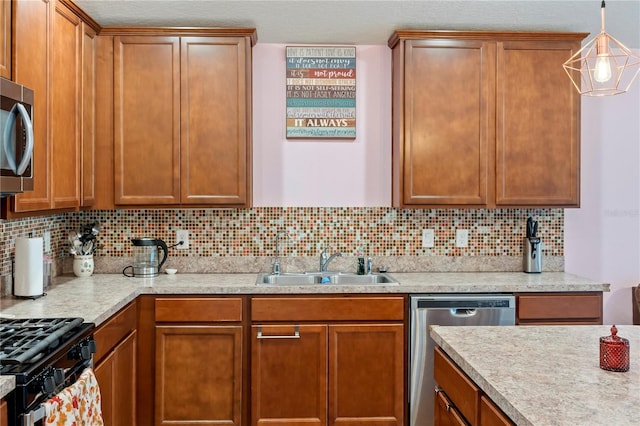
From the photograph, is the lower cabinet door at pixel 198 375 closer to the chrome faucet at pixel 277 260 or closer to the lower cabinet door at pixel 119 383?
the lower cabinet door at pixel 119 383

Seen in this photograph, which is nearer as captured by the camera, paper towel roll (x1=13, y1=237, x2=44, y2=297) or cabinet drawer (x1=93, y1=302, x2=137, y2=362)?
cabinet drawer (x1=93, y1=302, x2=137, y2=362)

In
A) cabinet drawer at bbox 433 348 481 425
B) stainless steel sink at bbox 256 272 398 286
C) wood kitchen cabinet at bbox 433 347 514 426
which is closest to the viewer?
wood kitchen cabinet at bbox 433 347 514 426

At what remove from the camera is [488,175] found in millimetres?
3465

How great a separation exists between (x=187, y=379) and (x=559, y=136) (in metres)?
2.59

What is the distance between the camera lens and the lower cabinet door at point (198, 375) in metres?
3.12

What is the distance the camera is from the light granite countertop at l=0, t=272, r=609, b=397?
2717 mm

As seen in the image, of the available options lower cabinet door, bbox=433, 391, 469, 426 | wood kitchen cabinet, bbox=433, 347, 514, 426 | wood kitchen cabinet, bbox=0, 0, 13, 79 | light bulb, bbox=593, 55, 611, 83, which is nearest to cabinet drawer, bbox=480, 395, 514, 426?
wood kitchen cabinet, bbox=433, 347, 514, 426

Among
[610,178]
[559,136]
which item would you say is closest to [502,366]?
[559,136]

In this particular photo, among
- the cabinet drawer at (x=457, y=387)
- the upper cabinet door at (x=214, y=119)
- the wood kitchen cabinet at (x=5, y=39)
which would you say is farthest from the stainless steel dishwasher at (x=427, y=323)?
the wood kitchen cabinet at (x=5, y=39)

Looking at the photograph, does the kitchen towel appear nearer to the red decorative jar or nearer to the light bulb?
the red decorative jar

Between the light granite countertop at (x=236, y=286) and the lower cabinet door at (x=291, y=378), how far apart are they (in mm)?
278

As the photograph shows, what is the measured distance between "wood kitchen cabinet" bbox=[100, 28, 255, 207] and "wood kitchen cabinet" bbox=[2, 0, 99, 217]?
8.2 inches

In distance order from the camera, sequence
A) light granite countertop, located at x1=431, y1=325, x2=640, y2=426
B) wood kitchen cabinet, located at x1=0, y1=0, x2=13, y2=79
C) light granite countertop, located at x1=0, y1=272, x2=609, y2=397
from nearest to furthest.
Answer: light granite countertop, located at x1=431, y1=325, x2=640, y2=426 → wood kitchen cabinet, located at x1=0, y1=0, x2=13, y2=79 → light granite countertop, located at x1=0, y1=272, x2=609, y2=397

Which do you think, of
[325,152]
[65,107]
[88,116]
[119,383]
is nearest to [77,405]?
[119,383]
